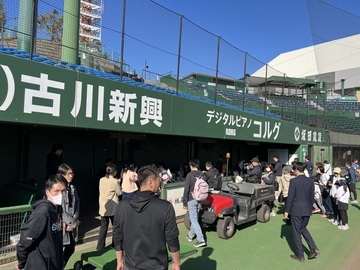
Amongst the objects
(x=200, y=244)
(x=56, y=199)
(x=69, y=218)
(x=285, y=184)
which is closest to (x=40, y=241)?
(x=56, y=199)

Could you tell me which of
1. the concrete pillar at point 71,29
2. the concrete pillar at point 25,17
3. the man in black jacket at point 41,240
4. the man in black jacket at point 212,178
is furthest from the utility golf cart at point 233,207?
the concrete pillar at point 25,17

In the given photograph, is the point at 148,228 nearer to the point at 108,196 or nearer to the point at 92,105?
the point at 108,196

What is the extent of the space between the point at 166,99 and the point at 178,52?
173 centimetres

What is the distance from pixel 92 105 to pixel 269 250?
458cm

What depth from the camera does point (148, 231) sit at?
2498mm

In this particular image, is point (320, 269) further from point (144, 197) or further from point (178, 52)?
point (178, 52)

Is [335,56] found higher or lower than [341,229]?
higher

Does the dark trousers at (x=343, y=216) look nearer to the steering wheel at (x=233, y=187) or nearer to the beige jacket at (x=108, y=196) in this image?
the steering wheel at (x=233, y=187)

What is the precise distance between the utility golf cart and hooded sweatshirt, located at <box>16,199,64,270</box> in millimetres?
4090

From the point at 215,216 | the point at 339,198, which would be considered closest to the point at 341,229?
the point at 339,198

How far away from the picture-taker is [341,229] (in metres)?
7.76

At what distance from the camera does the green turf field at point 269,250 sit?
201 inches

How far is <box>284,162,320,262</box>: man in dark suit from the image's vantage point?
5270 millimetres

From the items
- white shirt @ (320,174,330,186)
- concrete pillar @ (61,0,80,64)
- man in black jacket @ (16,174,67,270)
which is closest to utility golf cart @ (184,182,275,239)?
white shirt @ (320,174,330,186)
